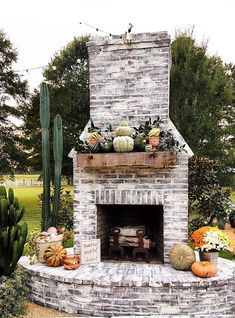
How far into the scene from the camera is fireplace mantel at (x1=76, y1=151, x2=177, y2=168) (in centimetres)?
491

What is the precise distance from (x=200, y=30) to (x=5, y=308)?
10811 millimetres

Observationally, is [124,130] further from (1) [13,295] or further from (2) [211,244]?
(1) [13,295]

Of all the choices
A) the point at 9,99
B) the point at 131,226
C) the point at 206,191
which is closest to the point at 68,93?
the point at 9,99

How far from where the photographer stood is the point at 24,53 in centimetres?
1652

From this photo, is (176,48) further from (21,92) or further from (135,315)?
(135,315)

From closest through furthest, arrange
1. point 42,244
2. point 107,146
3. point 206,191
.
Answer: point 107,146 → point 42,244 → point 206,191

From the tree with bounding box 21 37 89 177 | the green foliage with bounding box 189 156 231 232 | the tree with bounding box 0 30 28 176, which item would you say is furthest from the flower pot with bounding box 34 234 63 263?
the tree with bounding box 0 30 28 176

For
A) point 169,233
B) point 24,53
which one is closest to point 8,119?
point 24,53

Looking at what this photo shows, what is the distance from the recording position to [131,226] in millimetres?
5875

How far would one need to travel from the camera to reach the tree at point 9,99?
1561 centimetres

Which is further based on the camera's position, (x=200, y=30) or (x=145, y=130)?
(x=200, y=30)

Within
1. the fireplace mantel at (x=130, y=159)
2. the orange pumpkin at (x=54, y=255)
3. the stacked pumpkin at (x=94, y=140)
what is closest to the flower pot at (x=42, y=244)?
the orange pumpkin at (x=54, y=255)

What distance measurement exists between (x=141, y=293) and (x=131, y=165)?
1.65m

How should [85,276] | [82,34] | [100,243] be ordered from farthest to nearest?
[82,34] < [100,243] < [85,276]
